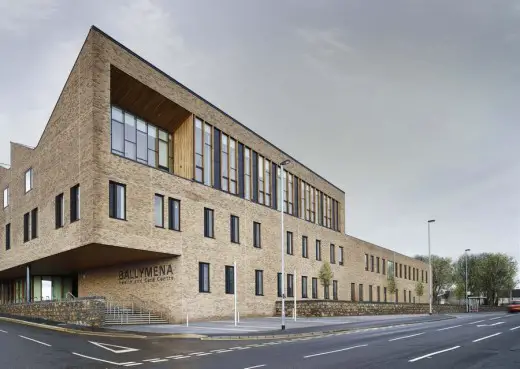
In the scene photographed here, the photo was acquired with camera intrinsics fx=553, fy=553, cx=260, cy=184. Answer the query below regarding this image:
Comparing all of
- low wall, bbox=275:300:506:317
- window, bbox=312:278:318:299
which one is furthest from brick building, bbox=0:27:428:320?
window, bbox=312:278:318:299

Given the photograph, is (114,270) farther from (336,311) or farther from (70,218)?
(336,311)

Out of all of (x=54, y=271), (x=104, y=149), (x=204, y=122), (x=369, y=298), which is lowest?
(x=369, y=298)

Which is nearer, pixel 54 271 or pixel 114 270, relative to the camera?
pixel 114 270

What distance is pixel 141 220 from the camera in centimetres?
3269

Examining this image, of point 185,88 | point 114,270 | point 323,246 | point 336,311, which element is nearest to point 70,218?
point 114,270

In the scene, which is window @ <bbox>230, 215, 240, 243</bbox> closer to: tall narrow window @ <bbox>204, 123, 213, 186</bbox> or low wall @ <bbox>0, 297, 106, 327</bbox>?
tall narrow window @ <bbox>204, 123, 213, 186</bbox>

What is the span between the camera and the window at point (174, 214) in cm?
3534

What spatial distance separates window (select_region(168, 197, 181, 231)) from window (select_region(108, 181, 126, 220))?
4195 mm

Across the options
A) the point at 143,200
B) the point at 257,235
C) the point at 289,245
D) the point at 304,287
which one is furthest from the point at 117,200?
the point at 304,287

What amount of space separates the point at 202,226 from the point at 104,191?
31.2 ft

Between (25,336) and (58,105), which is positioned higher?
(58,105)

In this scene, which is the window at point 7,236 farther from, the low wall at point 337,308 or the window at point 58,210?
the low wall at point 337,308

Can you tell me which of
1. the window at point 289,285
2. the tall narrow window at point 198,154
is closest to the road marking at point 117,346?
the tall narrow window at point 198,154

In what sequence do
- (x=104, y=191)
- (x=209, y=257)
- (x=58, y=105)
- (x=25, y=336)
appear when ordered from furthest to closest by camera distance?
(x=209, y=257) → (x=58, y=105) → (x=104, y=191) → (x=25, y=336)
